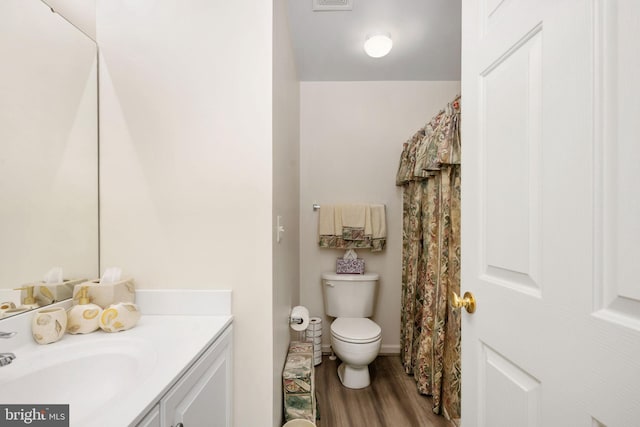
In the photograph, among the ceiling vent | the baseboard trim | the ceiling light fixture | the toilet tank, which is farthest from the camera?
the baseboard trim

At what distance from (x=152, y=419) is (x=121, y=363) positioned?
304mm

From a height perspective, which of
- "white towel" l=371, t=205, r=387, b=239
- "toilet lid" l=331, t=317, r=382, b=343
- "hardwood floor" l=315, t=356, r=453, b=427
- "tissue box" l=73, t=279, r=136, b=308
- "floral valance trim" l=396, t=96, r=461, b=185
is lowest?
"hardwood floor" l=315, t=356, r=453, b=427

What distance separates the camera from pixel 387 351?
2418 mm

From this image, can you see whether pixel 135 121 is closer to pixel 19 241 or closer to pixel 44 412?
pixel 19 241

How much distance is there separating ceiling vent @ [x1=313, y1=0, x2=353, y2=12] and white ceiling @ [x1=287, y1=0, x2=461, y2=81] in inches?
1.3

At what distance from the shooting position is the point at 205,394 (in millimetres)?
888

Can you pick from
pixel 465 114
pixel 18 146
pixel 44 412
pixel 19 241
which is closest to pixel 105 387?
pixel 44 412

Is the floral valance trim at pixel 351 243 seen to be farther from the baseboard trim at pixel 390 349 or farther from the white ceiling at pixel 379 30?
the white ceiling at pixel 379 30

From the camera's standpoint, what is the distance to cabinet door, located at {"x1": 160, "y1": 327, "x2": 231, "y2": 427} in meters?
0.71

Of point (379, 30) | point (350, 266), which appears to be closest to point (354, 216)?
point (350, 266)

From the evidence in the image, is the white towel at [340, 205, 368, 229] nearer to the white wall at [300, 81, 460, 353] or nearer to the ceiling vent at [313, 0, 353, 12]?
the white wall at [300, 81, 460, 353]

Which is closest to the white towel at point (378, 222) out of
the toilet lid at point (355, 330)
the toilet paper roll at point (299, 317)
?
the toilet lid at point (355, 330)

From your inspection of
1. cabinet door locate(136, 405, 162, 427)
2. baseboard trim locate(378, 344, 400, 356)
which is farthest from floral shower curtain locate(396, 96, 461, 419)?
cabinet door locate(136, 405, 162, 427)

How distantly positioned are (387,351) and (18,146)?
2588 millimetres
